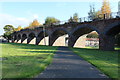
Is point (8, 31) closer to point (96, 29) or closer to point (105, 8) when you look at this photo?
point (105, 8)

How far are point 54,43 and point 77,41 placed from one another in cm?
1012

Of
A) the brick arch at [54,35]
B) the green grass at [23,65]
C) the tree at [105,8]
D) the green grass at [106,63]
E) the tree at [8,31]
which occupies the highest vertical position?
the tree at [105,8]

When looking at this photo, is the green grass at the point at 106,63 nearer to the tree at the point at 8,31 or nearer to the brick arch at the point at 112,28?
the brick arch at the point at 112,28

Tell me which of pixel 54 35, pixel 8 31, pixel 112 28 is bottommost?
pixel 54 35

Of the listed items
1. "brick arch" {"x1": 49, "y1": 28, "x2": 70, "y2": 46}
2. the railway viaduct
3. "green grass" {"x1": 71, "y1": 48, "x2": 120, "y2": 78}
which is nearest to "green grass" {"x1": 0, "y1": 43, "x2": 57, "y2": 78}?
"green grass" {"x1": 71, "y1": 48, "x2": 120, "y2": 78}

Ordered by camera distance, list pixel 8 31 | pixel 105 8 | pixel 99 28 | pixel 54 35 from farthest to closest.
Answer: pixel 8 31 < pixel 105 8 < pixel 54 35 < pixel 99 28

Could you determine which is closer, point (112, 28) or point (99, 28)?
point (112, 28)

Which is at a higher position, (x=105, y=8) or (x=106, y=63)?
(x=105, y=8)

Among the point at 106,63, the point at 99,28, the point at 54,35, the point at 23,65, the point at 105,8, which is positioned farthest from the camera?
the point at 105,8

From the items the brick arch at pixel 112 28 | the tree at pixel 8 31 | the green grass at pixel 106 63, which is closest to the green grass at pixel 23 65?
the green grass at pixel 106 63

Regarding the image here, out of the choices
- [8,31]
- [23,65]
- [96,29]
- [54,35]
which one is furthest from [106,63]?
[8,31]

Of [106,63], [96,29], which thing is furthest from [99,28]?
[106,63]

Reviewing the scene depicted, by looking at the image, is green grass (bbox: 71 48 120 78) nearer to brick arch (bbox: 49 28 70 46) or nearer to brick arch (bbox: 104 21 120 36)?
brick arch (bbox: 104 21 120 36)

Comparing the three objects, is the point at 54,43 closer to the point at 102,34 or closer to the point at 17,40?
the point at 102,34
